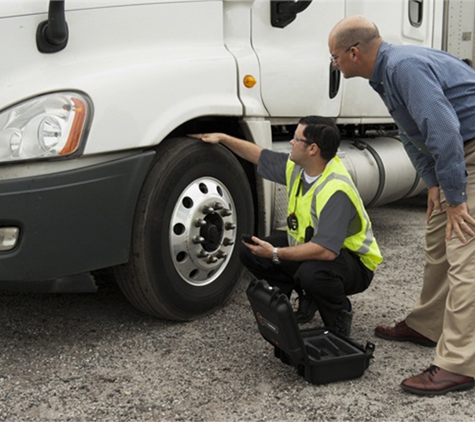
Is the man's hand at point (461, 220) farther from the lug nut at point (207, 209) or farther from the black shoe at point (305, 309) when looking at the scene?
the lug nut at point (207, 209)

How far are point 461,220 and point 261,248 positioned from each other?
3.08 ft

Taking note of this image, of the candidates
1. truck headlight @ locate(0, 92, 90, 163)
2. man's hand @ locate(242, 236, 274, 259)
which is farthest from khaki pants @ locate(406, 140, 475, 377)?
truck headlight @ locate(0, 92, 90, 163)

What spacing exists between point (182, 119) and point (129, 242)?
0.62 meters

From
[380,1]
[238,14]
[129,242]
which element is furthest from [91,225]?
[380,1]

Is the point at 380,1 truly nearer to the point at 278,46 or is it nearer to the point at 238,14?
the point at 278,46

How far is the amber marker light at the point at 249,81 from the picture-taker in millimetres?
3846

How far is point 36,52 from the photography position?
10.3ft

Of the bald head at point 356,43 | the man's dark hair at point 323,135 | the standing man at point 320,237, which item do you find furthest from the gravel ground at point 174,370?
the bald head at point 356,43

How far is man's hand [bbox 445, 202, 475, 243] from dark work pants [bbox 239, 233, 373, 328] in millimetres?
606

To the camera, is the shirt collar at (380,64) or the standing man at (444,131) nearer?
the standing man at (444,131)

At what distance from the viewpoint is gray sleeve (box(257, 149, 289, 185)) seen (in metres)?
3.73

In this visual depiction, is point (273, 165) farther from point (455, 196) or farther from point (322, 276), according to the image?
point (455, 196)

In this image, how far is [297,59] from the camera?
14.0 ft

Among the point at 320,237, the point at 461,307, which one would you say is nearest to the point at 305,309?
the point at 320,237
